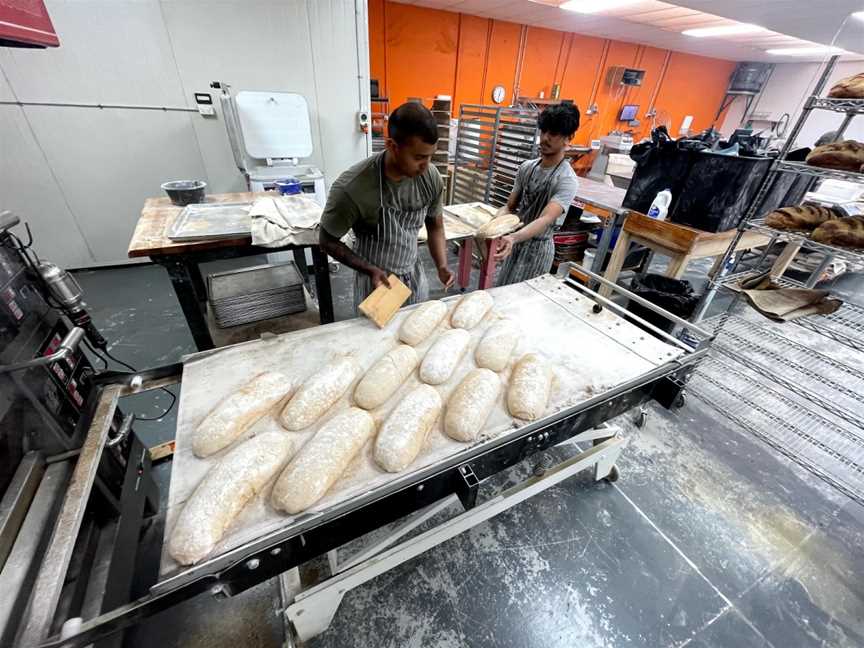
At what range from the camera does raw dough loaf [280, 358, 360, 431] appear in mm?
1016

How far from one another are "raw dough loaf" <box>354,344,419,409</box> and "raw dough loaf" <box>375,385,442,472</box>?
0.23 ft

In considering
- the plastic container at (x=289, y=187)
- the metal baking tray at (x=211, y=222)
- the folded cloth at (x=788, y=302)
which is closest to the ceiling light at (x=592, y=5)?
the plastic container at (x=289, y=187)

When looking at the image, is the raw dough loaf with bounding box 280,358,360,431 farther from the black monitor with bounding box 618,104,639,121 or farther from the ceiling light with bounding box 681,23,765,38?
the black monitor with bounding box 618,104,639,121

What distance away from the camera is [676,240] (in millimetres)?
2625

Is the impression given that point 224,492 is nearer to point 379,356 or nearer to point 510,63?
point 379,356

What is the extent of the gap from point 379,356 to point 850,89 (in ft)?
7.51

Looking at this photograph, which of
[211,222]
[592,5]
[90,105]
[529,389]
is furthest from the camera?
[592,5]

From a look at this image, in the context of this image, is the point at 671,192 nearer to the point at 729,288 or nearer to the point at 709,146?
the point at 709,146

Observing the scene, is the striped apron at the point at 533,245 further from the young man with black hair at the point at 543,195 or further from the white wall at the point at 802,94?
the white wall at the point at 802,94

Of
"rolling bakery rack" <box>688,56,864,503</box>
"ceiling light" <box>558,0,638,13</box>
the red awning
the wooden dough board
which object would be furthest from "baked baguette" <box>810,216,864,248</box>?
"ceiling light" <box>558,0,638,13</box>

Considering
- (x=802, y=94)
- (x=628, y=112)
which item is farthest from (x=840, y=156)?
(x=802, y=94)

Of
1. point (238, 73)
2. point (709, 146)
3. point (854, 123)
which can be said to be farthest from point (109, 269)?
point (854, 123)

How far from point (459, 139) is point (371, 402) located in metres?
5.03

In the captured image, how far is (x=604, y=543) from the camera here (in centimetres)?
167
